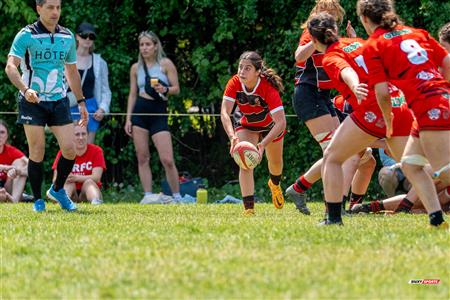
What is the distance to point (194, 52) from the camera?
15094 mm

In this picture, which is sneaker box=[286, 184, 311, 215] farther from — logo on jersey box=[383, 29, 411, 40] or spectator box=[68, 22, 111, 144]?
spectator box=[68, 22, 111, 144]

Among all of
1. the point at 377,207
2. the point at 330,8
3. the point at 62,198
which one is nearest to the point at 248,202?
the point at 377,207

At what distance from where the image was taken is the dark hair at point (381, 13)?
23.6 ft

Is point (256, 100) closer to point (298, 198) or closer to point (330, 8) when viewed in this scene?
point (298, 198)

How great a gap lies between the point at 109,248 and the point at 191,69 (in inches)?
373

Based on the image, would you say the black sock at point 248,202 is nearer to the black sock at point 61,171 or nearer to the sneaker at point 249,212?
the sneaker at point 249,212

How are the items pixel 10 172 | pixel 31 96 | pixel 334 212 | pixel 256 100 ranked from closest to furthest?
pixel 334 212, pixel 31 96, pixel 256 100, pixel 10 172

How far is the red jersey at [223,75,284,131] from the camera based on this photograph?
999 cm

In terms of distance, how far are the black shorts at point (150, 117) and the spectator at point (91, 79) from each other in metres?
0.51

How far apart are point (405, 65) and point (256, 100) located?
10.3ft

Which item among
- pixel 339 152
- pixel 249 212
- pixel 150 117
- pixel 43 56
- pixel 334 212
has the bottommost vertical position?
pixel 249 212

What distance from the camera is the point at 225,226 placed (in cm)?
773

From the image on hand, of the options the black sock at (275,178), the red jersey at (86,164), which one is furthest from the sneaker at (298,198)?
the red jersey at (86,164)

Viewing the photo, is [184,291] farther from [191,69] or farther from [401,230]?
[191,69]
